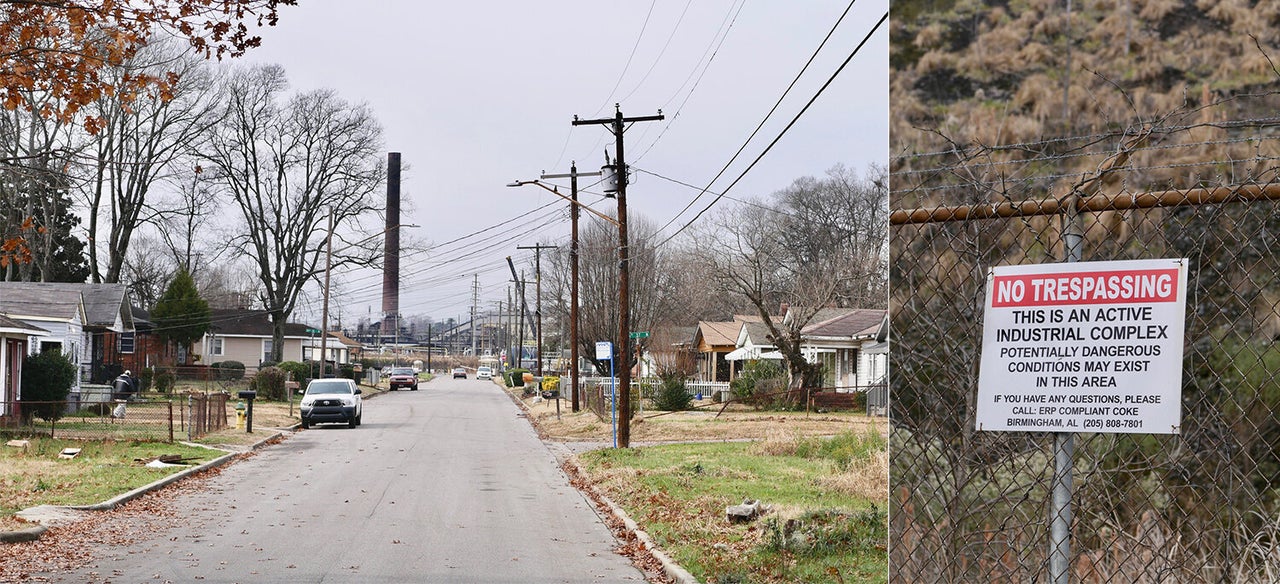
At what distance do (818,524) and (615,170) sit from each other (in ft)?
57.7

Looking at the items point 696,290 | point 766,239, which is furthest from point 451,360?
point 766,239

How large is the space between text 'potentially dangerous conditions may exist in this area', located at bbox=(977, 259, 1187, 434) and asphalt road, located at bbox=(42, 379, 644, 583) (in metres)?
6.96

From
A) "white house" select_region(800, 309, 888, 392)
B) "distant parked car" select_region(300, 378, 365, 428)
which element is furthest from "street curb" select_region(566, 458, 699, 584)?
"white house" select_region(800, 309, 888, 392)

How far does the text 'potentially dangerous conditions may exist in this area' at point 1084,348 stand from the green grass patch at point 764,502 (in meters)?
5.35

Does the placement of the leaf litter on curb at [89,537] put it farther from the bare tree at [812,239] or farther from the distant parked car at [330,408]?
the bare tree at [812,239]

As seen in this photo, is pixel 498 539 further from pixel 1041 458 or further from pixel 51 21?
pixel 1041 458

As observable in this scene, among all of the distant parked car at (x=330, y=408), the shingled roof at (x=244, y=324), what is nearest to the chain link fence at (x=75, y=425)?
the distant parked car at (x=330, y=408)

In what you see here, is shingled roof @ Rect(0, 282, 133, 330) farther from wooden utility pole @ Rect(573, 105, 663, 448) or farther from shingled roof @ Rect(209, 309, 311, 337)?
shingled roof @ Rect(209, 309, 311, 337)

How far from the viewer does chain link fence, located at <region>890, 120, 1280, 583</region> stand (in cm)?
489

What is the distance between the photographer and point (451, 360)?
188250mm

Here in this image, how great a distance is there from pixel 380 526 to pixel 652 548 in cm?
371

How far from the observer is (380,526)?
14.5 m

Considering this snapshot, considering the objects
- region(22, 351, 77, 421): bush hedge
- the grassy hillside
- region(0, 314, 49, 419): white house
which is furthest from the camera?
region(22, 351, 77, 421): bush hedge

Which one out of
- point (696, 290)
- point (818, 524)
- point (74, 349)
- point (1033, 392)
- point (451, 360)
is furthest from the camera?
point (451, 360)
